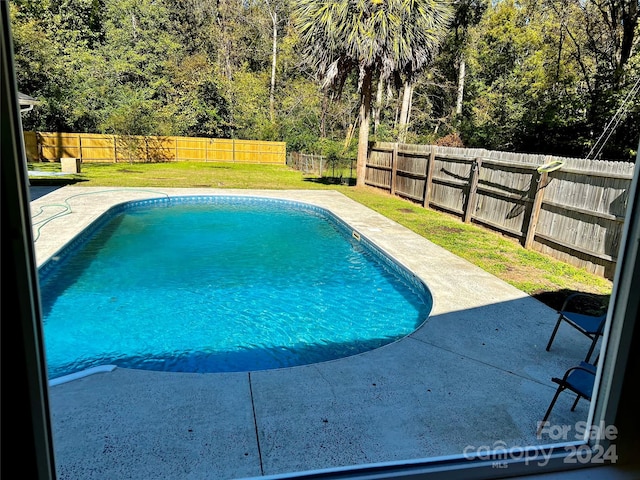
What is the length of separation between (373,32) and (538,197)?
7.21m

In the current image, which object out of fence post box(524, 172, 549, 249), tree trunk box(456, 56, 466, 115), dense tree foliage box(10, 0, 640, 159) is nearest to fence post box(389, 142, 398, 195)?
dense tree foliage box(10, 0, 640, 159)

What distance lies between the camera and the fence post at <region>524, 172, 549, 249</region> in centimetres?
695

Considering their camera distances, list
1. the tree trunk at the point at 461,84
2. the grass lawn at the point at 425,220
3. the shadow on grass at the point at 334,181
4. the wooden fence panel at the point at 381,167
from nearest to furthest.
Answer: the grass lawn at the point at 425,220 → the wooden fence panel at the point at 381,167 → the shadow on grass at the point at 334,181 → the tree trunk at the point at 461,84

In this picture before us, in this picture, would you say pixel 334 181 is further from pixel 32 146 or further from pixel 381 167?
pixel 32 146

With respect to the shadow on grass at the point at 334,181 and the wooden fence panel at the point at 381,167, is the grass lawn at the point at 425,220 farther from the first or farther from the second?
the wooden fence panel at the point at 381,167

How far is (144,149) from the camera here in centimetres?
2147

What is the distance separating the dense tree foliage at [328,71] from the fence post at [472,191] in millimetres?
4490

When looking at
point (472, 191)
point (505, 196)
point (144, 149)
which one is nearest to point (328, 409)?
point (505, 196)

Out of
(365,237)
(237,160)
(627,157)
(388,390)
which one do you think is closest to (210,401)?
(388,390)

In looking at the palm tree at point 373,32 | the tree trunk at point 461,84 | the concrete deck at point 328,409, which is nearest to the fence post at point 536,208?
the concrete deck at point 328,409

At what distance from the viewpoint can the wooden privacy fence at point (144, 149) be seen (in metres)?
19.6

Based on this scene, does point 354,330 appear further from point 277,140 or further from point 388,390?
point 277,140

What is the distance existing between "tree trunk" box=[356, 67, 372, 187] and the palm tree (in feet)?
1.67

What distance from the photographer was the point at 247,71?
2767 centimetres
